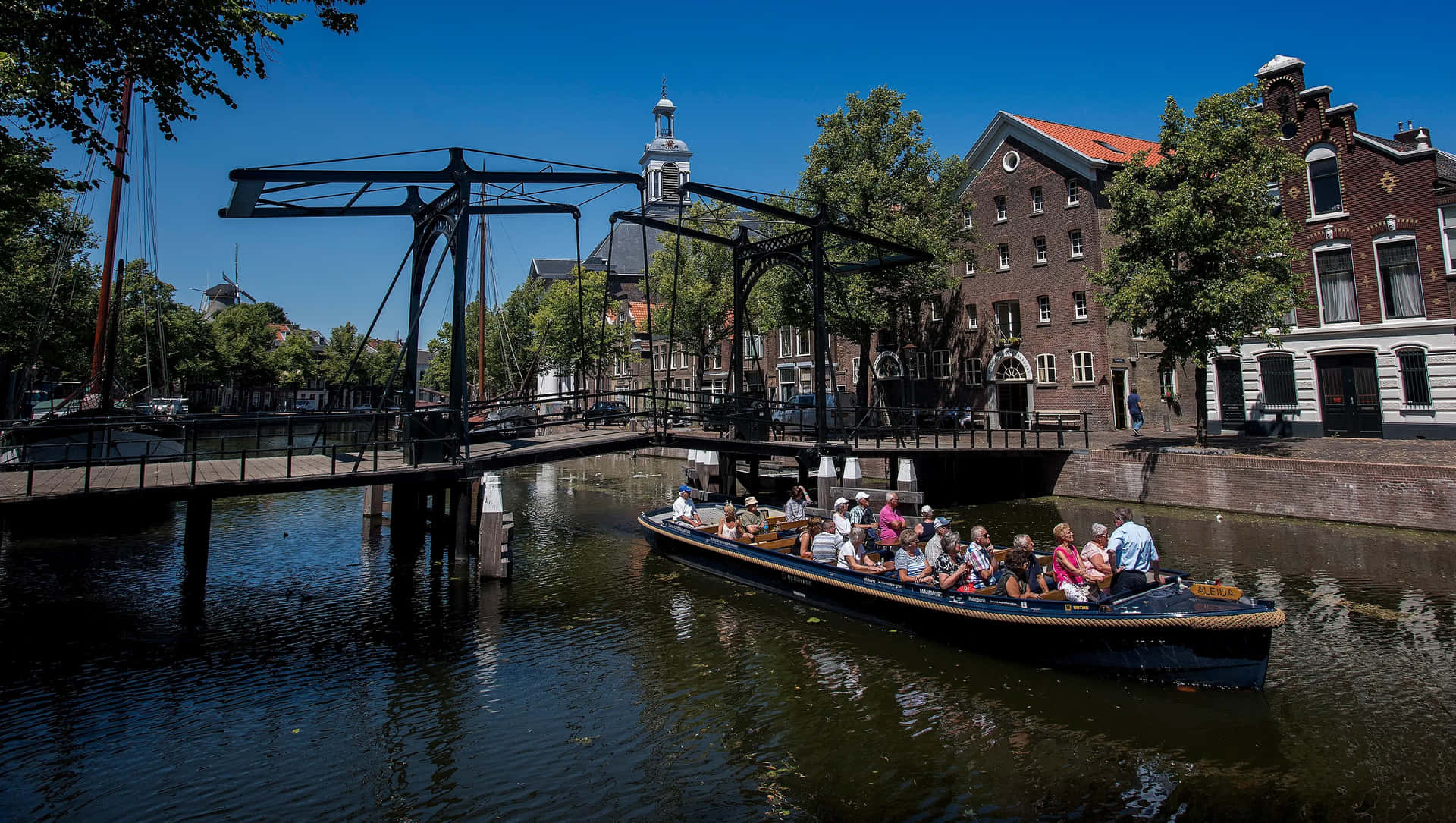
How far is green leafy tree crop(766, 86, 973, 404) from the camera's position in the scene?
28.6 m

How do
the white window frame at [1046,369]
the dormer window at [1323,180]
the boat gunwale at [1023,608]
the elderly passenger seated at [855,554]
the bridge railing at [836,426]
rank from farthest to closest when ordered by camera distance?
1. the white window frame at [1046,369]
2. the dormer window at [1323,180]
3. the bridge railing at [836,426]
4. the elderly passenger seated at [855,554]
5. the boat gunwale at [1023,608]

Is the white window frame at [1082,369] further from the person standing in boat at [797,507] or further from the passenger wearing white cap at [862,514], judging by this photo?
the passenger wearing white cap at [862,514]

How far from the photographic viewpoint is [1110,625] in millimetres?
9320

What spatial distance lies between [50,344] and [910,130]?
122ft

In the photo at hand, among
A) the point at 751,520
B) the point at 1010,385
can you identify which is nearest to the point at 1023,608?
the point at 751,520

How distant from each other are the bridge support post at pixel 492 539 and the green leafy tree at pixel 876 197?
1664cm

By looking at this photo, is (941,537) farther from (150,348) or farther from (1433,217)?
(150,348)

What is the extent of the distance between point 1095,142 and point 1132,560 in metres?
29.3

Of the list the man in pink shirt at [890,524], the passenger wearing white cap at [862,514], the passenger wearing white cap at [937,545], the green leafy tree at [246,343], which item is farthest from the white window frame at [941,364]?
the green leafy tree at [246,343]

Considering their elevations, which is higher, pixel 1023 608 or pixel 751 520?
pixel 751 520

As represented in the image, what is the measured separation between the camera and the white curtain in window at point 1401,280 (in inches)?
866

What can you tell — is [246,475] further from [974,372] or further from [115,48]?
[974,372]

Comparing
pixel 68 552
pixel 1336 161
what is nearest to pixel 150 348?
pixel 68 552

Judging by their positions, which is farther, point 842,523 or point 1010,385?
point 1010,385
